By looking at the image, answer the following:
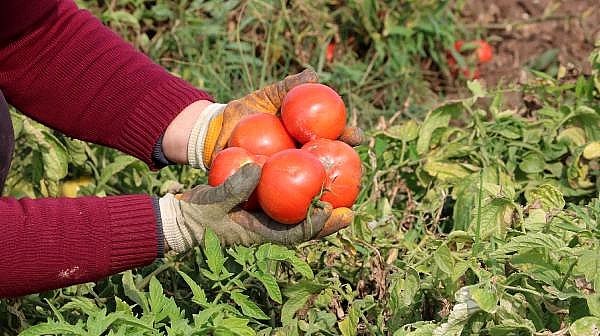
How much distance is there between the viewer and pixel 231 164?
2.32 m

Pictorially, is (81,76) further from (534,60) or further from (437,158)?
(534,60)

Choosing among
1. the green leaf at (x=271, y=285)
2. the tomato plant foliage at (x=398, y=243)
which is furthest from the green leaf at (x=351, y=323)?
the green leaf at (x=271, y=285)

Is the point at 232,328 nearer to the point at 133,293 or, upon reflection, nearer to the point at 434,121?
the point at 133,293

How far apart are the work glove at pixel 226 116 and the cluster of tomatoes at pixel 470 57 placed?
2.24m

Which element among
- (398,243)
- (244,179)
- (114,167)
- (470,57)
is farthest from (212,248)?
(470,57)

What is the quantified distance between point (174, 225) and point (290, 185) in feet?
0.92

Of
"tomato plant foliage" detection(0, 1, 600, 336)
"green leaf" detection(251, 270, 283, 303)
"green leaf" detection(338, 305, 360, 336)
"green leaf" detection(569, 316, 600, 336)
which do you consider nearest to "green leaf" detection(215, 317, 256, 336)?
"tomato plant foliage" detection(0, 1, 600, 336)

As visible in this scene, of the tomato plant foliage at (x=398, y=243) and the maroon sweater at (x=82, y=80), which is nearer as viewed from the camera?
the tomato plant foliage at (x=398, y=243)

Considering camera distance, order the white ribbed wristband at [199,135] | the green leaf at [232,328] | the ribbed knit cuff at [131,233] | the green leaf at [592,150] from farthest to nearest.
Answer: the green leaf at [592,150], the white ribbed wristband at [199,135], the ribbed knit cuff at [131,233], the green leaf at [232,328]

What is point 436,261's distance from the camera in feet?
7.71

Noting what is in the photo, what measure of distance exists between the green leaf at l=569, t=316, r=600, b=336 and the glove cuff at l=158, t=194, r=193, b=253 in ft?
2.67

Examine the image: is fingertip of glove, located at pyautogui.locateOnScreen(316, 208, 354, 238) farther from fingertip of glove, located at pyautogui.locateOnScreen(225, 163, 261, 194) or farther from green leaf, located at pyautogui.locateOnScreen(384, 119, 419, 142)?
green leaf, located at pyautogui.locateOnScreen(384, 119, 419, 142)

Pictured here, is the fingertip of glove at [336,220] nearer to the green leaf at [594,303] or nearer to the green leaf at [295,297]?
the green leaf at [295,297]

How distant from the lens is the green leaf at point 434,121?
133 inches
